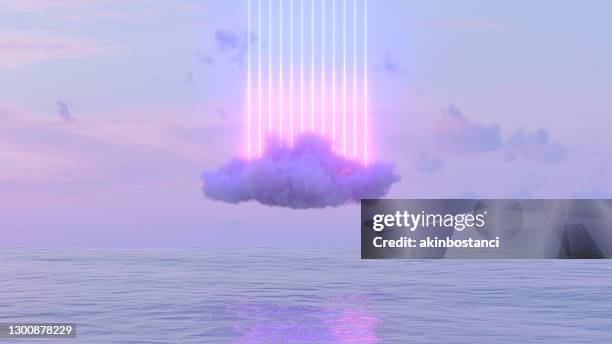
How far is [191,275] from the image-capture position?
227 ft

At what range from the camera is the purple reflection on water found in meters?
40.5

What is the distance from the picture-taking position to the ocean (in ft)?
136

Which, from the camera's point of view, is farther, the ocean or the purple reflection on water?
the ocean

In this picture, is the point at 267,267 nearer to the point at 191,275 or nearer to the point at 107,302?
the point at 191,275

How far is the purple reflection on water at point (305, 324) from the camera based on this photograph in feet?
133

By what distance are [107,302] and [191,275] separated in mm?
18025

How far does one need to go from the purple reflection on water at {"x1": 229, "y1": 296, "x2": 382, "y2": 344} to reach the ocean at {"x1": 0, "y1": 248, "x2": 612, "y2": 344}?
0.19ft

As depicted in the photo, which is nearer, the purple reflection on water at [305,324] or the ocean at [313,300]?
the purple reflection on water at [305,324]

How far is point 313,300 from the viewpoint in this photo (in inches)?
2078

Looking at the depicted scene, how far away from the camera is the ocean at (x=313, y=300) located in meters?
41.6

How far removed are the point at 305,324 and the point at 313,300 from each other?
28.5 ft

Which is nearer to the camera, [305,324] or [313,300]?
[305,324]

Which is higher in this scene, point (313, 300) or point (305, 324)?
point (305, 324)

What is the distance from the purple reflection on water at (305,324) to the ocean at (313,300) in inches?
2.3
